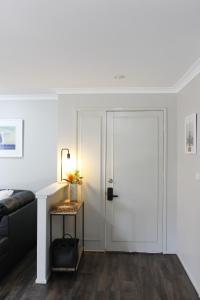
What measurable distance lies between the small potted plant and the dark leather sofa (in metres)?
0.66

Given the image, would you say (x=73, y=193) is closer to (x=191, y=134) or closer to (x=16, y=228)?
(x=16, y=228)

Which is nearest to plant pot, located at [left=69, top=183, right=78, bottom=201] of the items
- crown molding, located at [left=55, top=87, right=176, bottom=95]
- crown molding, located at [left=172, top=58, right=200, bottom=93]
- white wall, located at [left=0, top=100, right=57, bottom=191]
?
white wall, located at [left=0, top=100, right=57, bottom=191]

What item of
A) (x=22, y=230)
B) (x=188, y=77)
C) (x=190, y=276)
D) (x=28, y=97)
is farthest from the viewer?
(x=28, y=97)

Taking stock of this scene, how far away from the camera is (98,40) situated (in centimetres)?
244

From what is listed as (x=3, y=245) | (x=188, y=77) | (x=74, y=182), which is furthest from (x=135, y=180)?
(x=3, y=245)

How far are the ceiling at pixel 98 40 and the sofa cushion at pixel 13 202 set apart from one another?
1.65m

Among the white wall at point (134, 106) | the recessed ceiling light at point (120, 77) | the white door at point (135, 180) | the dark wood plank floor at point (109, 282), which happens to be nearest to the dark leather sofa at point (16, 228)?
the dark wood plank floor at point (109, 282)

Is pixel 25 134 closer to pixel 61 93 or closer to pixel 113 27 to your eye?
pixel 61 93

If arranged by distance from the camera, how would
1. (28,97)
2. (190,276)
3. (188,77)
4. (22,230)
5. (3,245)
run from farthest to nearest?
(28,97) → (22,230) → (188,77) → (190,276) → (3,245)

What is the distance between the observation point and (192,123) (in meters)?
3.26

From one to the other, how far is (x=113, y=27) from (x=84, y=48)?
51 cm

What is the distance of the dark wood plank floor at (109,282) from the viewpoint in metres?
2.96

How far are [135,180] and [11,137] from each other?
7.72 feet

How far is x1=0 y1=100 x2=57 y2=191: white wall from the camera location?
485 centimetres
